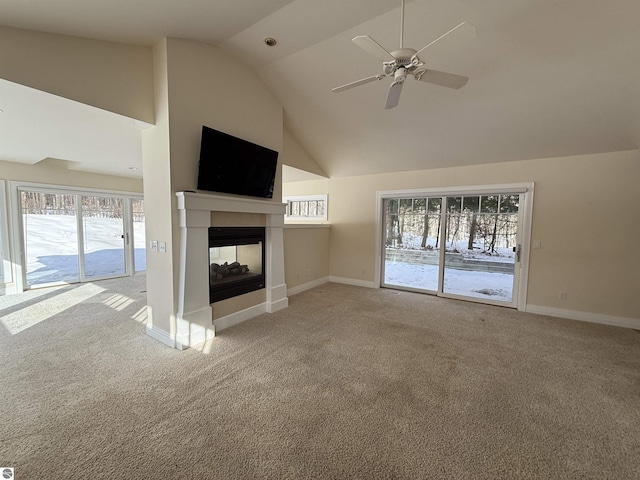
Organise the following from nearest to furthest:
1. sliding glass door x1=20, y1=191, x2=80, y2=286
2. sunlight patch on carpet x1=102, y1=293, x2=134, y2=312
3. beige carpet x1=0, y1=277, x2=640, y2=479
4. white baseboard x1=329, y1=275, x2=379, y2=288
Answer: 1. beige carpet x1=0, y1=277, x2=640, y2=479
2. sunlight patch on carpet x1=102, y1=293, x2=134, y2=312
3. sliding glass door x1=20, y1=191, x2=80, y2=286
4. white baseboard x1=329, y1=275, x2=379, y2=288

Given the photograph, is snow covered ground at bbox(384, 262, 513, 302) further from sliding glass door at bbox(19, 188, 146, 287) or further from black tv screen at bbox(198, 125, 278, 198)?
sliding glass door at bbox(19, 188, 146, 287)

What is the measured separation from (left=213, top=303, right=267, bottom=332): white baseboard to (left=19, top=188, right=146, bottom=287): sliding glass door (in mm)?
4225

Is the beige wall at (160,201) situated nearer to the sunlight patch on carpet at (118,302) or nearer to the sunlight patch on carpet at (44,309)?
the sunlight patch on carpet at (118,302)

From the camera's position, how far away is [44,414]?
1.83 meters

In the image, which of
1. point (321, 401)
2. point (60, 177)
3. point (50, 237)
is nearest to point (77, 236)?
point (50, 237)

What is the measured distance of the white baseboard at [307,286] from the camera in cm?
488

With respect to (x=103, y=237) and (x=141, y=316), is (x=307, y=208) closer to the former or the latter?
(x=141, y=316)

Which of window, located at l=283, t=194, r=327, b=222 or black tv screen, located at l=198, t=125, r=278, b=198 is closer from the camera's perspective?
black tv screen, located at l=198, t=125, r=278, b=198

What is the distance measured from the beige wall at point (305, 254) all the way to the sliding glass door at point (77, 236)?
4029mm

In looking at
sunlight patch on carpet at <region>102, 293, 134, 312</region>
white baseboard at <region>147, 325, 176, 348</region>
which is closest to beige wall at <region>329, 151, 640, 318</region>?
white baseboard at <region>147, 325, 176, 348</region>

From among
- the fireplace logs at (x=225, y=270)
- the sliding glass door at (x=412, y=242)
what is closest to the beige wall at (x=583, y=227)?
the sliding glass door at (x=412, y=242)

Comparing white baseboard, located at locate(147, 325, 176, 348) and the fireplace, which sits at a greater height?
→ the fireplace

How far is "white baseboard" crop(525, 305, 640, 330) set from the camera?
11.6 feet

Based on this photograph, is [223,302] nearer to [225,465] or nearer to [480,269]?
[225,465]
